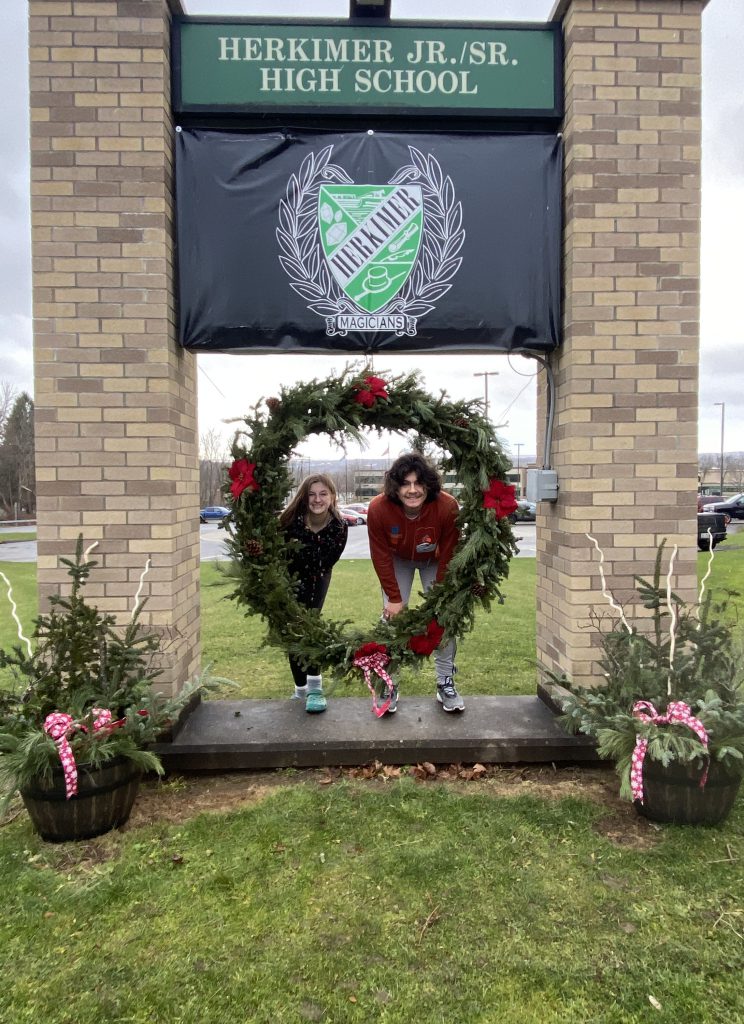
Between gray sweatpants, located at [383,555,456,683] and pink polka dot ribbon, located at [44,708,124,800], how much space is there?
6.21ft

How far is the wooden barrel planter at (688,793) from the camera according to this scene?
9.60 feet

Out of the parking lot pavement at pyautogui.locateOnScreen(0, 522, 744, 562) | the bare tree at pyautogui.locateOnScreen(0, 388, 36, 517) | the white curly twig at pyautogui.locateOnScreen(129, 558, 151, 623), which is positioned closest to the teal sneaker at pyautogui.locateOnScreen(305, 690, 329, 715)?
the white curly twig at pyautogui.locateOnScreen(129, 558, 151, 623)

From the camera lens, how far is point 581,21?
368 cm

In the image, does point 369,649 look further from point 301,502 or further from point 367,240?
point 367,240

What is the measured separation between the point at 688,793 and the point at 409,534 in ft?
6.65

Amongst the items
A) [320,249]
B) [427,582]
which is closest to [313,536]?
[427,582]

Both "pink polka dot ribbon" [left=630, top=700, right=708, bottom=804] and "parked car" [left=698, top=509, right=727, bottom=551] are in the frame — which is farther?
"parked car" [left=698, top=509, right=727, bottom=551]

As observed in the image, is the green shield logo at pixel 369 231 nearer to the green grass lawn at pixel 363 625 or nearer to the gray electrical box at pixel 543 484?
the gray electrical box at pixel 543 484

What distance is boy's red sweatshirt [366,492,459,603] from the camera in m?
4.02

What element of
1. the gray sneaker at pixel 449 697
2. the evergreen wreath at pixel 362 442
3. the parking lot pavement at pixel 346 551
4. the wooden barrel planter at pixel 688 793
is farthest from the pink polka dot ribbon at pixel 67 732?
the parking lot pavement at pixel 346 551

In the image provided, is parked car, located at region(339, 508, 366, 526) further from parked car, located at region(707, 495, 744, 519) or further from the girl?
parked car, located at region(707, 495, 744, 519)

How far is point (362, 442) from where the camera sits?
12.6 feet

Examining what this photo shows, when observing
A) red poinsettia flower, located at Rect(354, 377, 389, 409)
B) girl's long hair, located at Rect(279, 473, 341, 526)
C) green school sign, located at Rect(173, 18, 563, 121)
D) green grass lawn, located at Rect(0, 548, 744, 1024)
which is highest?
green school sign, located at Rect(173, 18, 563, 121)

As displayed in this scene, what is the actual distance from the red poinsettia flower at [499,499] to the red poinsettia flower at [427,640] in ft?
2.49
